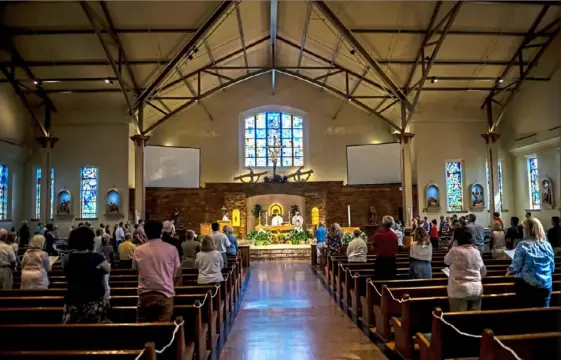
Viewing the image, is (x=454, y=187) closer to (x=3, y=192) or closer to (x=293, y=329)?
(x=293, y=329)

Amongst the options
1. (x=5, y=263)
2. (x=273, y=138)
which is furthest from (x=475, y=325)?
(x=273, y=138)

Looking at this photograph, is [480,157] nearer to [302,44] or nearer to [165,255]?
[302,44]

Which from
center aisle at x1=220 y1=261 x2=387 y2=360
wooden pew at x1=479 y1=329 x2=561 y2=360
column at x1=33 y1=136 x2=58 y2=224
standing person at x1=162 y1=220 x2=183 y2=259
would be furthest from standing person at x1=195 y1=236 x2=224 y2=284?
column at x1=33 y1=136 x2=58 y2=224

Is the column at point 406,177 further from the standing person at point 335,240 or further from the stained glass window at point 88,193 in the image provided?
the stained glass window at point 88,193

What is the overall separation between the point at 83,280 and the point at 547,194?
623 inches

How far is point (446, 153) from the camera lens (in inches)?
698

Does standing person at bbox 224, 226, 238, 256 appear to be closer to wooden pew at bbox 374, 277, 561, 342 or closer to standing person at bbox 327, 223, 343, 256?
standing person at bbox 327, 223, 343, 256

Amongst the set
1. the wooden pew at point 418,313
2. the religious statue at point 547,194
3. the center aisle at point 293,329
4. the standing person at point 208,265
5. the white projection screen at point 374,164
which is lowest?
the center aisle at point 293,329

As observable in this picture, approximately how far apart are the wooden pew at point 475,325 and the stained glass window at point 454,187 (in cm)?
1466

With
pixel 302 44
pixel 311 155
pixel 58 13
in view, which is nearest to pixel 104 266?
pixel 58 13

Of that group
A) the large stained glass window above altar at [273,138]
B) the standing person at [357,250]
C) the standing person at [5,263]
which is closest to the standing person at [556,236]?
the standing person at [357,250]

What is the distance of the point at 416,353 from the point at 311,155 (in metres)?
16.1

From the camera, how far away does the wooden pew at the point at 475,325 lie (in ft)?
11.5

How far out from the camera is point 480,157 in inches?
701
